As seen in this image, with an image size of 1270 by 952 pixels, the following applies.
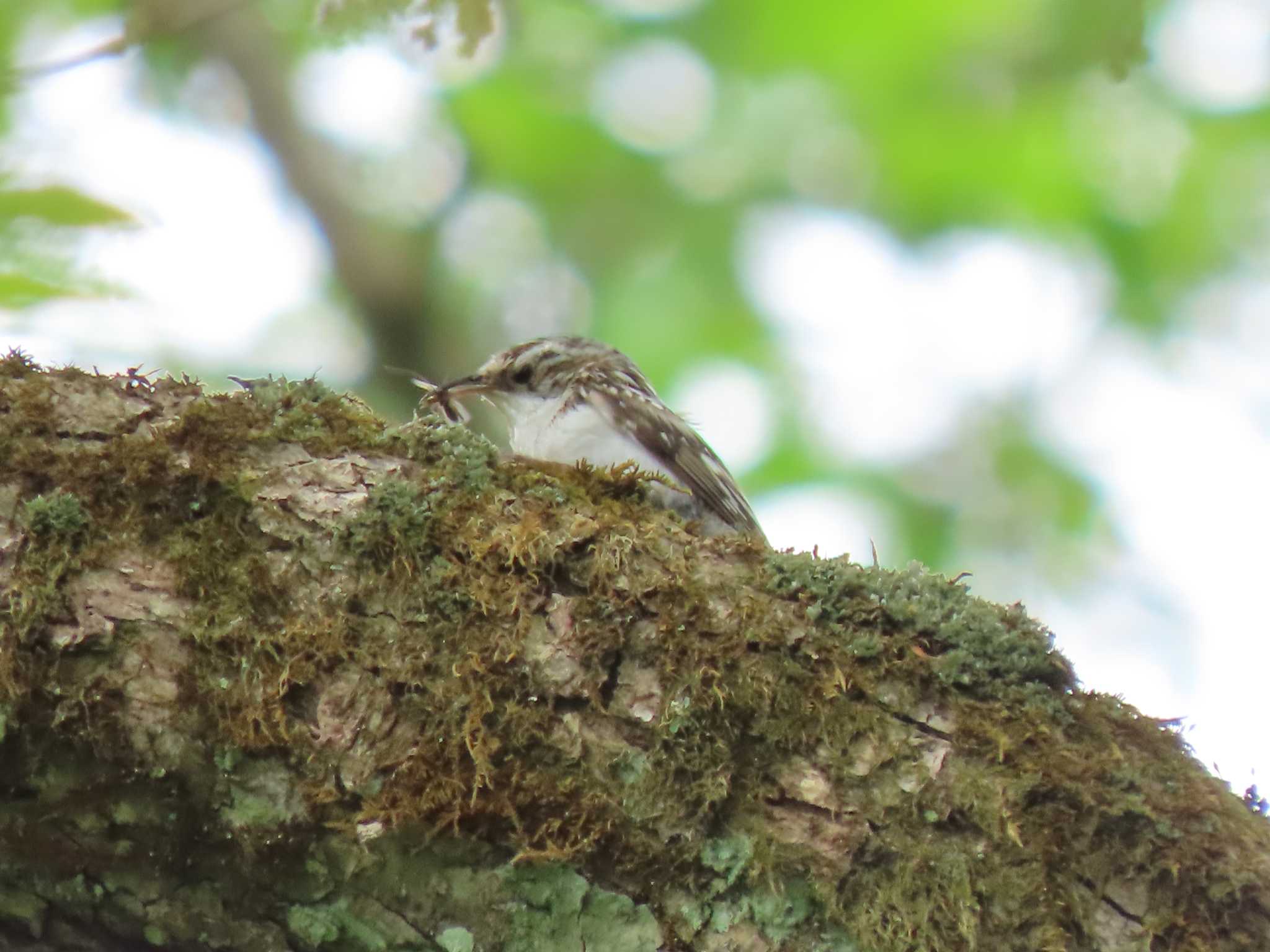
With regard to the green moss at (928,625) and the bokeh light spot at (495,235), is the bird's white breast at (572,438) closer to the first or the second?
the green moss at (928,625)

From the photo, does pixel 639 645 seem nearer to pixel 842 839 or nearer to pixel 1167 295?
pixel 842 839

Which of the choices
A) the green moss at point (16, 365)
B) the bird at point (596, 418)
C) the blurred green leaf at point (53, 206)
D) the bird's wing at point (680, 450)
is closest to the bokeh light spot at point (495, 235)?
the bird at point (596, 418)

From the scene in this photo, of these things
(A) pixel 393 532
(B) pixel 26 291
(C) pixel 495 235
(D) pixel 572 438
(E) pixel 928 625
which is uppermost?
(C) pixel 495 235

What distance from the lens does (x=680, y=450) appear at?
4043 millimetres

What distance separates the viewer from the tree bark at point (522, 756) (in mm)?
1893

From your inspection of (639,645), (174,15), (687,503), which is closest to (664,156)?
(687,503)

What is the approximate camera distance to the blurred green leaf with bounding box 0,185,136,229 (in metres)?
1.55

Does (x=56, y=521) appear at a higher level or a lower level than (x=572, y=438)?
lower

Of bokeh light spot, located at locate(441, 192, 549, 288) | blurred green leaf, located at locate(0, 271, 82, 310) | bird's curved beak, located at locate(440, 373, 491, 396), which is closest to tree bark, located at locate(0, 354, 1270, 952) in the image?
blurred green leaf, located at locate(0, 271, 82, 310)

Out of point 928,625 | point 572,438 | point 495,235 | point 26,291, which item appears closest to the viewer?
point 26,291

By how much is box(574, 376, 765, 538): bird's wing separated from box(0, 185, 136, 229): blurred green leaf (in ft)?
7.87

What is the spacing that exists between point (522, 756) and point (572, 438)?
2149 mm

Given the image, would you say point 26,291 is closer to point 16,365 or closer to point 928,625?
point 16,365

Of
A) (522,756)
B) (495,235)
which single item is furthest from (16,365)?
(495,235)
